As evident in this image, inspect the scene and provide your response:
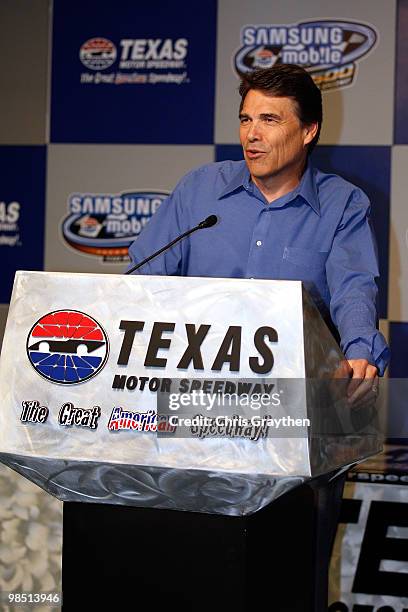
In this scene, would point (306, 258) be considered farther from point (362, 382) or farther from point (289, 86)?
point (362, 382)

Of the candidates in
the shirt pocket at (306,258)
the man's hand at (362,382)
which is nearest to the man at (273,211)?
the shirt pocket at (306,258)

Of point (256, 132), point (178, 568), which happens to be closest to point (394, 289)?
point (256, 132)

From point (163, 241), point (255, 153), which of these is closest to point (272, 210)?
point (255, 153)

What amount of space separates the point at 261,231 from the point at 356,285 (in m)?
0.32

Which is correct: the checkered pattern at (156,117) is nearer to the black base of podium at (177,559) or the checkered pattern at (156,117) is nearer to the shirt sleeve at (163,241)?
the shirt sleeve at (163,241)

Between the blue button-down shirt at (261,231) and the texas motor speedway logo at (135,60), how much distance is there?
141cm

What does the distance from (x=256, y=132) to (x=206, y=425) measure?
3.05 feet

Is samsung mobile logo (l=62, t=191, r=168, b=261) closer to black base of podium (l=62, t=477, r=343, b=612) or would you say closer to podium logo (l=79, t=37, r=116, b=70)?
podium logo (l=79, t=37, r=116, b=70)

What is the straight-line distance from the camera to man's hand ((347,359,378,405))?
4.97ft

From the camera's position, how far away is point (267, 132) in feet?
6.79

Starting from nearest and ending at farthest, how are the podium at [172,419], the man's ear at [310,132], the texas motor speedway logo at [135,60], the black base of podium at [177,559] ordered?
the podium at [172,419] → the black base of podium at [177,559] → the man's ear at [310,132] → the texas motor speedway logo at [135,60]

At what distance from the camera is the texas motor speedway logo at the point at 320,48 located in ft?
11.1

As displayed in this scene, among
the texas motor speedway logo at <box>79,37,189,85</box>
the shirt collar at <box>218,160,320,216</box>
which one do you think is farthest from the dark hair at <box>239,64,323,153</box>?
the texas motor speedway logo at <box>79,37,189,85</box>

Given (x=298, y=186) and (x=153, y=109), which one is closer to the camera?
(x=298, y=186)
